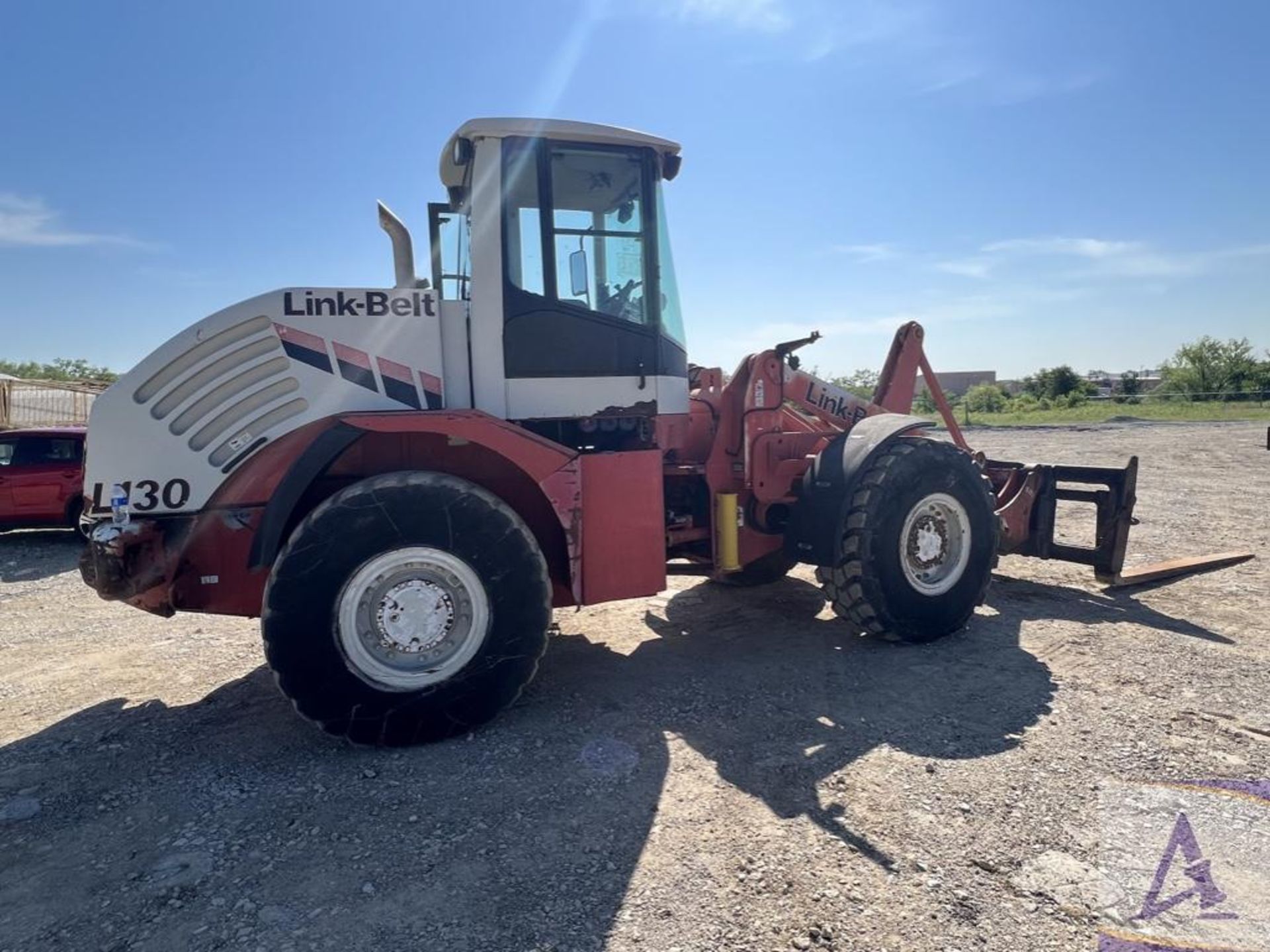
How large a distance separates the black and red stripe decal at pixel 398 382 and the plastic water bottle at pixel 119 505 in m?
1.43

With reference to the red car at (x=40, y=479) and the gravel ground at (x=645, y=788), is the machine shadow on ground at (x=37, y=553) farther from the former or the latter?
the gravel ground at (x=645, y=788)

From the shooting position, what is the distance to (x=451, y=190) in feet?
17.0

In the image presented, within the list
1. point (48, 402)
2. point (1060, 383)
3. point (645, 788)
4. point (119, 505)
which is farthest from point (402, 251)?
point (1060, 383)

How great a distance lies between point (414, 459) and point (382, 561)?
682mm

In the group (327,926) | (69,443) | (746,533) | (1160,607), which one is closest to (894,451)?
(746,533)

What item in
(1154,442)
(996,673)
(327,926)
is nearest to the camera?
(327,926)

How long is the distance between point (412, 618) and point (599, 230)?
2.51 m

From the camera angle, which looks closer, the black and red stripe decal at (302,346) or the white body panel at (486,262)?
the black and red stripe decal at (302,346)

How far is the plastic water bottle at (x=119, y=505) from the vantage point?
4.01 m

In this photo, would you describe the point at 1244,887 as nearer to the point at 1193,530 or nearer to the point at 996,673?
the point at 996,673

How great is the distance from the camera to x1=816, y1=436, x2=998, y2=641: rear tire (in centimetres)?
507

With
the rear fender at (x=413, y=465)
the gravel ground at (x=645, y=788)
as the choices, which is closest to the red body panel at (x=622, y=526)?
the rear fender at (x=413, y=465)

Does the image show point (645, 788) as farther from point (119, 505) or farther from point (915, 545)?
point (119, 505)

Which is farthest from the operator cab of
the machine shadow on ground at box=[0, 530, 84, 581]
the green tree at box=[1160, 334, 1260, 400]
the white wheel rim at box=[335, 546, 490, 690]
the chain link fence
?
the green tree at box=[1160, 334, 1260, 400]
